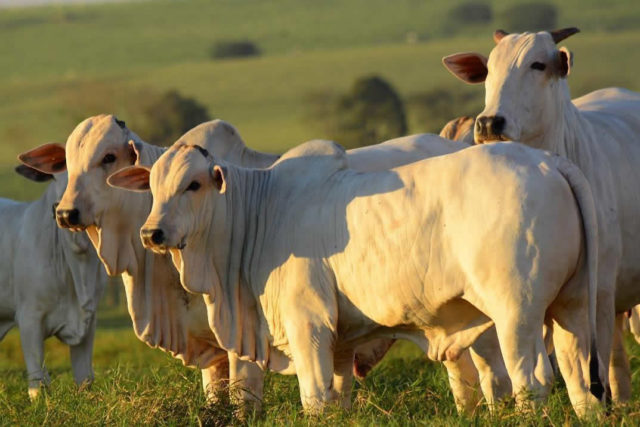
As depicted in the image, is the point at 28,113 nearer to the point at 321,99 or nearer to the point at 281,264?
the point at 321,99

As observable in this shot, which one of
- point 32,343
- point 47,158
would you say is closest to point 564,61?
point 47,158

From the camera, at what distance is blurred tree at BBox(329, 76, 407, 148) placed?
165 ft

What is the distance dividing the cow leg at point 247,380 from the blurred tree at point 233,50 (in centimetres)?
6886

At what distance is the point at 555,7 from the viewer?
7331 centimetres

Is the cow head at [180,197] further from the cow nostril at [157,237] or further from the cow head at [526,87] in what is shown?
the cow head at [526,87]

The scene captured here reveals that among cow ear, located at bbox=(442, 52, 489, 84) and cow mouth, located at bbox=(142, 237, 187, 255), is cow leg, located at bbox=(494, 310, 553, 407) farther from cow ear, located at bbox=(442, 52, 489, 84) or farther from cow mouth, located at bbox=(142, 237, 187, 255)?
cow ear, located at bbox=(442, 52, 489, 84)

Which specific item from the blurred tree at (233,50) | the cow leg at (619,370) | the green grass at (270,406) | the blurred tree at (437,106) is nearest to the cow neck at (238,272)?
the green grass at (270,406)

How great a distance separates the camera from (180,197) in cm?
607

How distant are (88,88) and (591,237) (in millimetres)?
59308

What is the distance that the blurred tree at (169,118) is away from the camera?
169ft

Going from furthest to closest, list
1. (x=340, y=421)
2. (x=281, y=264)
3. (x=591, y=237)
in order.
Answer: (x=281, y=264) → (x=340, y=421) → (x=591, y=237)

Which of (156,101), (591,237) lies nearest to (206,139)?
(591,237)

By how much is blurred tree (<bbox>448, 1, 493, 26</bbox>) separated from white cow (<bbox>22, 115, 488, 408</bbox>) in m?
70.1

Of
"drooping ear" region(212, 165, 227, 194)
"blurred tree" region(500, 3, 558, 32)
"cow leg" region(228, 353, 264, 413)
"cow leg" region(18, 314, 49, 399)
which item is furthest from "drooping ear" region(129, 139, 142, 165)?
"blurred tree" region(500, 3, 558, 32)
